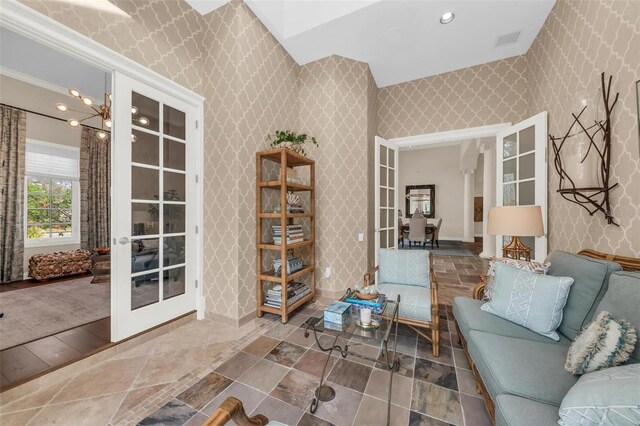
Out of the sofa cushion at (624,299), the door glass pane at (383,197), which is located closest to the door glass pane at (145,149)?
the door glass pane at (383,197)

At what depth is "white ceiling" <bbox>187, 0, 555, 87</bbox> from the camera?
2.55m

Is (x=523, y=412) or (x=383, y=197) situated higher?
(x=383, y=197)

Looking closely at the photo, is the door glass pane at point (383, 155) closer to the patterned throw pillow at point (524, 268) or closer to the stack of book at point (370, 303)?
the patterned throw pillow at point (524, 268)

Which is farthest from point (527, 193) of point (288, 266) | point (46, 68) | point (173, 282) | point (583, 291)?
point (46, 68)

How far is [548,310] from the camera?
1.54m

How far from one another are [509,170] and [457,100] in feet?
4.12

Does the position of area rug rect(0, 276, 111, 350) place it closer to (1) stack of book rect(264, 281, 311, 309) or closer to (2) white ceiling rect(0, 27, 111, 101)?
(1) stack of book rect(264, 281, 311, 309)

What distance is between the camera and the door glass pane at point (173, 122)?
8.08ft

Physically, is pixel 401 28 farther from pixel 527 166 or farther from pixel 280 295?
pixel 280 295

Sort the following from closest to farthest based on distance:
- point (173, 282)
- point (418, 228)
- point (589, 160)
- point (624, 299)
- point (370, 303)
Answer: point (624, 299) → point (370, 303) → point (589, 160) → point (173, 282) → point (418, 228)

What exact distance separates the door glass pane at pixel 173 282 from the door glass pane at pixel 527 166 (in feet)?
13.7

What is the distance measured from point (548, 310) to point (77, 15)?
3.88 metres

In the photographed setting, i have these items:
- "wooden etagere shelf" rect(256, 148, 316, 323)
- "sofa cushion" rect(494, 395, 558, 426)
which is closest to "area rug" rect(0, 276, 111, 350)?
→ "wooden etagere shelf" rect(256, 148, 316, 323)

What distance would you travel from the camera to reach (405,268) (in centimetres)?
264
